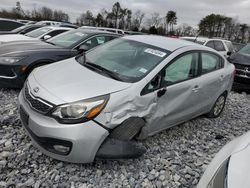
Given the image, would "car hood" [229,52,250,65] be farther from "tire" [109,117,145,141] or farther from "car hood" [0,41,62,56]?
"car hood" [0,41,62,56]

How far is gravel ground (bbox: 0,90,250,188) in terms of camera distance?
252 cm

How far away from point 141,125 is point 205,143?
56.6 inches

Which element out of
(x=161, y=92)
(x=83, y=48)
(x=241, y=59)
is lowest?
(x=161, y=92)

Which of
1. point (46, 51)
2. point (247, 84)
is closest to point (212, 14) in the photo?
point (247, 84)

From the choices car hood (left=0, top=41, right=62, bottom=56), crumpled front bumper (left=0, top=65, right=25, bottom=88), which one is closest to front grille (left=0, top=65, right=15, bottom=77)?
crumpled front bumper (left=0, top=65, right=25, bottom=88)

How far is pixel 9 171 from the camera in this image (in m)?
2.55

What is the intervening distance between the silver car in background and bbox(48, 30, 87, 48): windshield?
192cm

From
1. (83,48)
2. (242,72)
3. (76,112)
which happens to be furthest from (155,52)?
(242,72)

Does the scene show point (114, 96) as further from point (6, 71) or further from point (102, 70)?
point (6, 71)

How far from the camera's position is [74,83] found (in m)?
2.75

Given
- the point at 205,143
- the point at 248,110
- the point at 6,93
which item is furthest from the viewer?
the point at 248,110

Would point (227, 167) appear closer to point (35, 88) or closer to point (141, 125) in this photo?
point (141, 125)

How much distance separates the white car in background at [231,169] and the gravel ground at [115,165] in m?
0.91

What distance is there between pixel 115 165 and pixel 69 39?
3.92 metres
